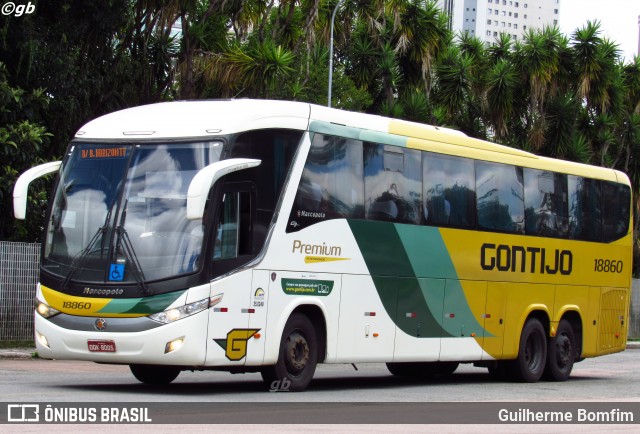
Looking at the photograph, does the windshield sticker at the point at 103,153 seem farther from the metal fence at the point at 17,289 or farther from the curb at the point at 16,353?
the metal fence at the point at 17,289

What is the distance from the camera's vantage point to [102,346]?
13500 millimetres

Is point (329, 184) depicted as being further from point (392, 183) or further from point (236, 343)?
point (236, 343)

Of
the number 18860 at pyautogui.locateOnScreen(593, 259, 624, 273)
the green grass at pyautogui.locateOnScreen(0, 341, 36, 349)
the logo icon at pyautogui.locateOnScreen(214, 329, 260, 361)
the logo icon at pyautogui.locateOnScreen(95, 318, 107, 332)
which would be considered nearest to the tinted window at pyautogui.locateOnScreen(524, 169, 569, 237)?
the number 18860 at pyautogui.locateOnScreen(593, 259, 624, 273)

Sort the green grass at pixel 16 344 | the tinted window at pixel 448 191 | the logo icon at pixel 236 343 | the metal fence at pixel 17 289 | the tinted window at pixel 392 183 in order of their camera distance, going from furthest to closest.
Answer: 1. the metal fence at pixel 17 289
2. the green grass at pixel 16 344
3. the tinted window at pixel 448 191
4. the tinted window at pixel 392 183
5. the logo icon at pixel 236 343

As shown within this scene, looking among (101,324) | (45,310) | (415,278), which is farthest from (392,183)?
(45,310)

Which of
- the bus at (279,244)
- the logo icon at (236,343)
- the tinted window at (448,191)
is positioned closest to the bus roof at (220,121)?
the bus at (279,244)

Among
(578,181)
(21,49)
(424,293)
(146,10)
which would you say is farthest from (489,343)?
(146,10)

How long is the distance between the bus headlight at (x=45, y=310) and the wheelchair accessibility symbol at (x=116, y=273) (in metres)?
0.83

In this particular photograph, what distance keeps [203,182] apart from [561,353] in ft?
32.9

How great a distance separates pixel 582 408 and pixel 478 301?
436 cm

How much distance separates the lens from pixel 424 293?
1739 centimetres

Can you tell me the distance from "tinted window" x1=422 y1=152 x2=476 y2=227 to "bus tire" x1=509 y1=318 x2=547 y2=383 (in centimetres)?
253

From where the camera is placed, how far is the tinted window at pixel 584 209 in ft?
68.7

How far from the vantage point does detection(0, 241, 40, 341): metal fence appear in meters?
22.6
